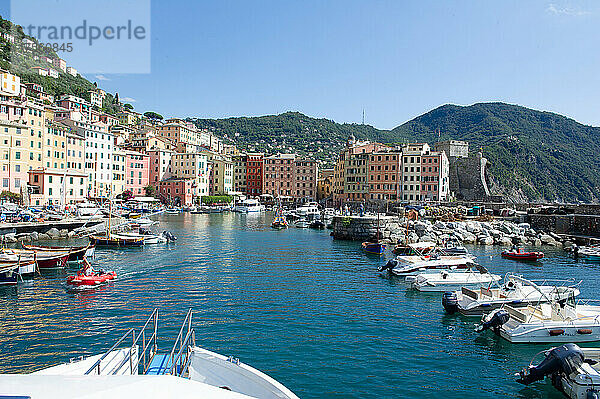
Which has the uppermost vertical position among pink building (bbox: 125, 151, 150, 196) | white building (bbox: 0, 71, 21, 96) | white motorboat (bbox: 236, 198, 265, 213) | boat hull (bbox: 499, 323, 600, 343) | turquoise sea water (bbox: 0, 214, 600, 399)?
white building (bbox: 0, 71, 21, 96)

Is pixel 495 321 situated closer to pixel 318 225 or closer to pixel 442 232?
pixel 442 232

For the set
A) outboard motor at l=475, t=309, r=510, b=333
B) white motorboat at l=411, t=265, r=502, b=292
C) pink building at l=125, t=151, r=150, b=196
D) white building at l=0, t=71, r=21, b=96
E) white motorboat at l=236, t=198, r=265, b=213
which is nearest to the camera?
outboard motor at l=475, t=309, r=510, b=333

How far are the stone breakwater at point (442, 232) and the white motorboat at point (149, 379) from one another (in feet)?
125

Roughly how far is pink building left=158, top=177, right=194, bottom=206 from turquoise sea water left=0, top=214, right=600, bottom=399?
67.7 metres

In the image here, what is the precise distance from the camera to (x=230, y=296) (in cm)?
2406

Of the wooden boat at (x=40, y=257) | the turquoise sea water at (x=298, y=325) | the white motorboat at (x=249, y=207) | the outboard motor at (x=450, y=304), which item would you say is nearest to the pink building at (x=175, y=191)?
the white motorboat at (x=249, y=207)

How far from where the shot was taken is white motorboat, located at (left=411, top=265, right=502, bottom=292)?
1020 inches

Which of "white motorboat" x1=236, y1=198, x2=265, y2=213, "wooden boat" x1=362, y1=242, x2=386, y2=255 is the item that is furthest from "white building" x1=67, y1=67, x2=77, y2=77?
"wooden boat" x1=362, y1=242, x2=386, y2=255

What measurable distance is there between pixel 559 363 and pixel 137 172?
9608 centimetres

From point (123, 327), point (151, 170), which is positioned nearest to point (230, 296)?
point (123, 327)

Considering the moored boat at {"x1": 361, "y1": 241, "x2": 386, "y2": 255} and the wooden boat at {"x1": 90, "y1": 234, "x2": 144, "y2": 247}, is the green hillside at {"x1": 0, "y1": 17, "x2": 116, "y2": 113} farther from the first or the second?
the moored boat at {"x1": 361, "y1": 241, "x2": 386, "y2": 255}

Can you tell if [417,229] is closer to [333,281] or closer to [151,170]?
[333,281]

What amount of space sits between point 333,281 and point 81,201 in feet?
197

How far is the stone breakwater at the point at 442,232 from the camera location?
48094mm
